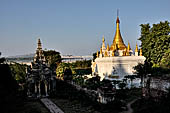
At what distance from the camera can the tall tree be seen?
31812 millimetres

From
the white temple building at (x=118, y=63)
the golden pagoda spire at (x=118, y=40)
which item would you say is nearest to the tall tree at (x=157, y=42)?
the white temple building at (x=118, y=63)

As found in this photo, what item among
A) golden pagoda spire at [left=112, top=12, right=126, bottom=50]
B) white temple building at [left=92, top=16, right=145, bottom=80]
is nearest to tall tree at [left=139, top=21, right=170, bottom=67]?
white temple building at [left=92, top=16, right=145, bottom=80]

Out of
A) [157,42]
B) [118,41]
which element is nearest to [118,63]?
[118,41]

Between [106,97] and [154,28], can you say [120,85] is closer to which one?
[106,97]

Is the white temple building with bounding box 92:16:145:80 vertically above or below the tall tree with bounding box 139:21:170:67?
below

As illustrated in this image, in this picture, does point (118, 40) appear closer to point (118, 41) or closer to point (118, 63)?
point (118, 41)

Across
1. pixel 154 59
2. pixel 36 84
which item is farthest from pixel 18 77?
pixel 154 59

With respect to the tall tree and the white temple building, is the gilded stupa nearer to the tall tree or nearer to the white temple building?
the white temple building

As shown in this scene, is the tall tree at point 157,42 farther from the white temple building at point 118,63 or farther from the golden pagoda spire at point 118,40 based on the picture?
the golden pagoda spire at point 118,40

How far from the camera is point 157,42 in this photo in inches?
1262

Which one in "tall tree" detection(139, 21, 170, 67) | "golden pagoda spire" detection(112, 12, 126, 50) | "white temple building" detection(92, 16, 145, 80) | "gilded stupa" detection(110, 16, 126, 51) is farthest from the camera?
"golden pagoda spire" detection(112, 12, 126, 50)

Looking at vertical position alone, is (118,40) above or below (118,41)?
above

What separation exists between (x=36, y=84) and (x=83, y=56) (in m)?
67.7

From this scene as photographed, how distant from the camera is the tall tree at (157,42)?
3181 centimetres
